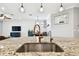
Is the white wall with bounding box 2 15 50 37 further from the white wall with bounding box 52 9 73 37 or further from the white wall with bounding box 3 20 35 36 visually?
the white wall with bounding box 52 9 73 37

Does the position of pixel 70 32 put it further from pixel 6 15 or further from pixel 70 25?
pixel 6 15

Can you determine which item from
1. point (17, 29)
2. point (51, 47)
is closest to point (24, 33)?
point (17, 29)

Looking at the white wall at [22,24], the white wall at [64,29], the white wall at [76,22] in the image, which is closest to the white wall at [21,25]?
the white wall at [22,24]

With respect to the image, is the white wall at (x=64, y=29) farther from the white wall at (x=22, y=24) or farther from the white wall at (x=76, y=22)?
the white wall at (x=22, y=24)

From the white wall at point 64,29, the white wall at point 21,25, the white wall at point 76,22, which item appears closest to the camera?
the white wall at point 21,25

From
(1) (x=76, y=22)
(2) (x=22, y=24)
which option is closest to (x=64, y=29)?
(1) (x=76, y=22)

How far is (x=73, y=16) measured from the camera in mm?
4199

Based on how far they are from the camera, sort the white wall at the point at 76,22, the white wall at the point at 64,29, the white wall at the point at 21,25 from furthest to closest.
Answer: the white wall at the point at 76,22
the white wall at the point at 64,29
the white wall at the point at 21,25

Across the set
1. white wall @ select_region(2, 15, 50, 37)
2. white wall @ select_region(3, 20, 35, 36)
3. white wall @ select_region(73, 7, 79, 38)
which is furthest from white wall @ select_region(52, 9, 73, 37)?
white wall @ select_region(3, 20, 35, 36)

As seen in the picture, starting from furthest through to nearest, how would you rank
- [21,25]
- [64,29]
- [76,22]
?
[76,22] < [64,29] < [21,25]

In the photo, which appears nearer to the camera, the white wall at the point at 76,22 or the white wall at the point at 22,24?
the white wall at the point at 22,24

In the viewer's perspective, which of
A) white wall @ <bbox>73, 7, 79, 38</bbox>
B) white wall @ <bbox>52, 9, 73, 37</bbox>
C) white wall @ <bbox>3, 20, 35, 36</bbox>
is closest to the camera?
white wall @ <bbox>3, 20, 35, 36</bbox>

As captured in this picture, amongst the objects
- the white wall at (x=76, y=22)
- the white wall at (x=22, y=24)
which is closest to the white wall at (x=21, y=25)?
the white wall at (x=22, y=24)

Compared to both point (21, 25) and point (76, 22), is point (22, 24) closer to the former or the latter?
point (21, 25)
